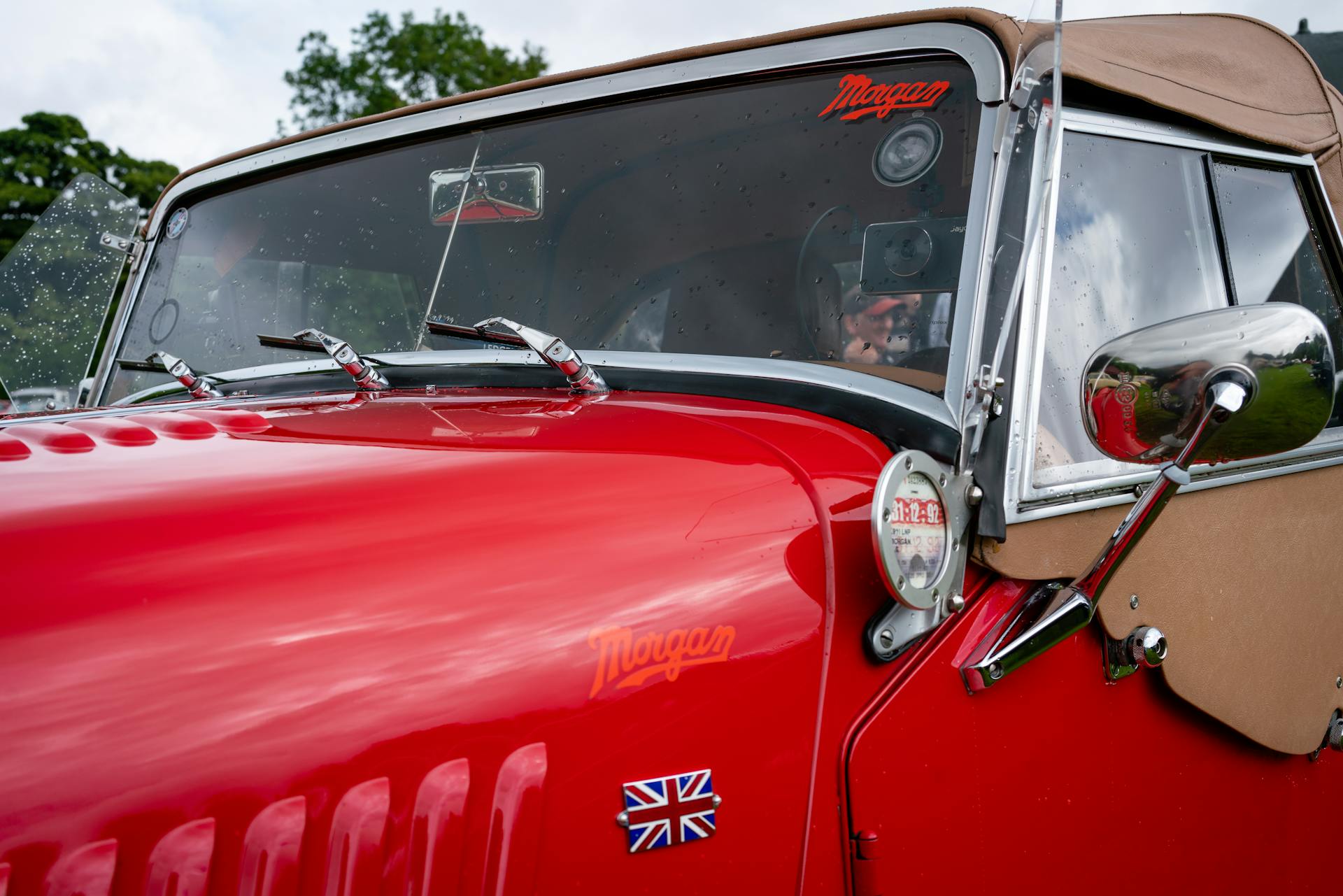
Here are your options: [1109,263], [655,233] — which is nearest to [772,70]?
[655,233]

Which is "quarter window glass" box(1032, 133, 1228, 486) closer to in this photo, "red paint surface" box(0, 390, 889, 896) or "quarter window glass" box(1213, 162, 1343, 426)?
"quarter window glass" box(1213, 162, 1343, 426)

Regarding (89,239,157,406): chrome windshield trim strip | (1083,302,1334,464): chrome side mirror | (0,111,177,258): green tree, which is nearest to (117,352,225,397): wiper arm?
(89,239,157,406): chrome windshield trim strip

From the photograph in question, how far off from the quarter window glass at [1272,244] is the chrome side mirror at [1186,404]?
809mm

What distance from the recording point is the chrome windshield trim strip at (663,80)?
1.72 m

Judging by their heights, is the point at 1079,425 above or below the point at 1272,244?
below

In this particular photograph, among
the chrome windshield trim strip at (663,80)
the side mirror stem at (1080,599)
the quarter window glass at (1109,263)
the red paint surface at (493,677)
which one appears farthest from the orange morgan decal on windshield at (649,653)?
the chrome windshield trim strip at (663,80)

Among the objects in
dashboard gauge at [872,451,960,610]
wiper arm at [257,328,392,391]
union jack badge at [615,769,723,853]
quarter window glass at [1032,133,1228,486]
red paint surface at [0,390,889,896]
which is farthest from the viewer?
wiper arm at [257,328,392,391]

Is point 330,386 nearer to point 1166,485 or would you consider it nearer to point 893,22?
point 893,22

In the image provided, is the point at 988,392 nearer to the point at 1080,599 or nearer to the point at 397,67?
the point at 1080,599

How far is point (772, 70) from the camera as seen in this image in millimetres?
1953

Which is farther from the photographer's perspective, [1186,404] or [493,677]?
[1186,404]

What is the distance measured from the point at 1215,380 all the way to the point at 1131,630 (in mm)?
472

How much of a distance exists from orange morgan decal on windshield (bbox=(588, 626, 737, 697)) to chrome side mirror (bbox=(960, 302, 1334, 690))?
15.6 inches

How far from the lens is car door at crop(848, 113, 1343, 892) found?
142 cm
